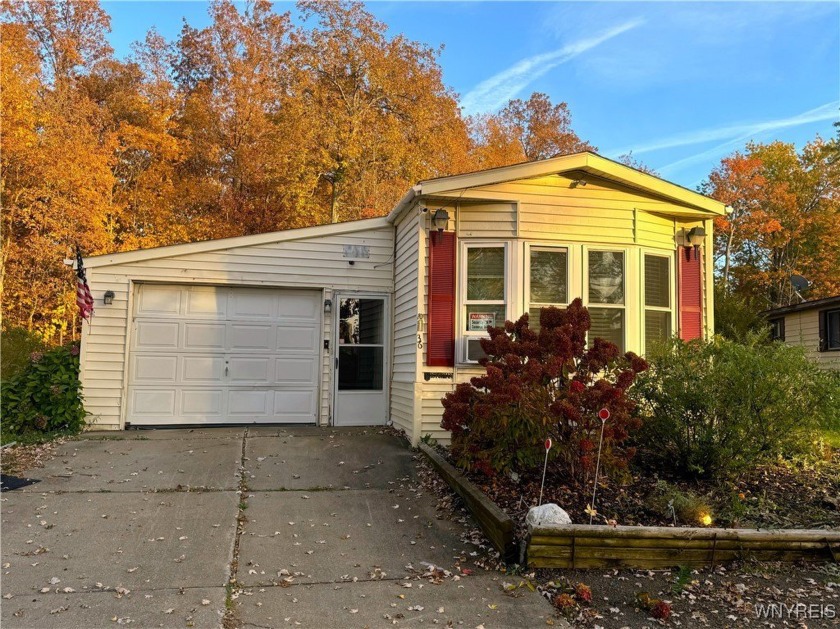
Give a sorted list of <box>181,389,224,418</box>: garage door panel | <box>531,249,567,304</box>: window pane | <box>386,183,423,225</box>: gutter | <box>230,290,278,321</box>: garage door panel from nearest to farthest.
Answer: <box>386,183,423,225</box>: gutter < <box>531,249,567,304</box>: window pane < <box>181,389,224,418</box>: garage door panel < <box>230,290,278,321</box>: garage door panel

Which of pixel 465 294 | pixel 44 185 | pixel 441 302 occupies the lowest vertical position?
pixel 441 302

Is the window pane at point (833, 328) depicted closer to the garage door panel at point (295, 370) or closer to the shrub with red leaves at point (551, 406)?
the shrub with red leaves at point (551, 406)

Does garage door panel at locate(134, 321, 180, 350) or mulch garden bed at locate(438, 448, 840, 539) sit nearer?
mulch garden bed at locate(438, 448, 840, 539)

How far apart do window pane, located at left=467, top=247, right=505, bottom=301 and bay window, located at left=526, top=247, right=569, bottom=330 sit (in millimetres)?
364

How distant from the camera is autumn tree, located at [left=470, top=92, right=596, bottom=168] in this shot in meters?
24.6

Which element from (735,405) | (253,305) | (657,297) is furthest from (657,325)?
(253,305)

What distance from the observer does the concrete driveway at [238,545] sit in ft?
11.2

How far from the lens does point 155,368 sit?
26.6 feet

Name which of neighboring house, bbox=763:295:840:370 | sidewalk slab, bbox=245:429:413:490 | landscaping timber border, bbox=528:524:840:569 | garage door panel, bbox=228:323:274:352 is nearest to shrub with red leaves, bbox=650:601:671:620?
landscaping timber border, bbox=528:524:840:569

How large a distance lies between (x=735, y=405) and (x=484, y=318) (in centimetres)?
306

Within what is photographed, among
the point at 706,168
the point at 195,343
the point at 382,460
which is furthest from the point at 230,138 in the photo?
the point at 706,168

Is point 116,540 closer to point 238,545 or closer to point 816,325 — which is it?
point 238,545

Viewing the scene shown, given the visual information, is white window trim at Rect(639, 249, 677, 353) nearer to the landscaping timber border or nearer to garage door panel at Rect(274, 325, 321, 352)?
the landscaping timber border

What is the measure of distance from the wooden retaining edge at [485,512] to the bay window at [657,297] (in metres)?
3.60
